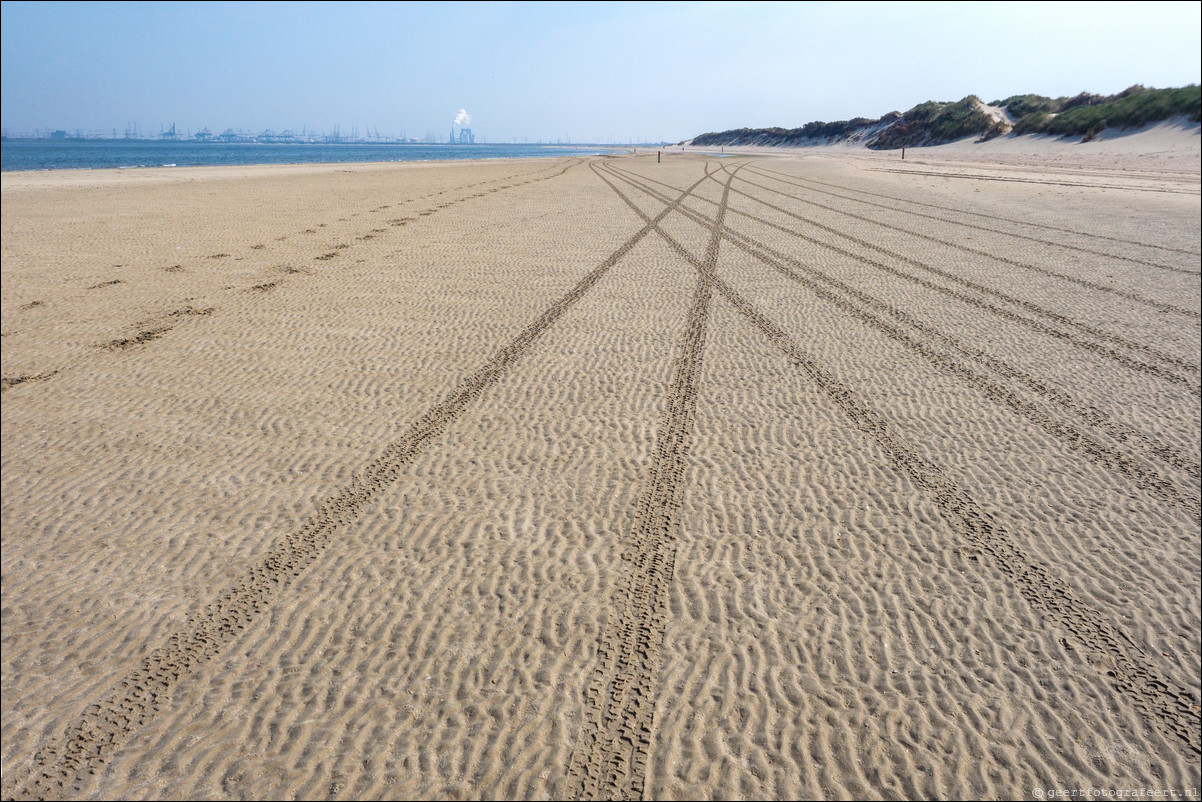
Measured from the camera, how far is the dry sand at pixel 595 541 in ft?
11.0

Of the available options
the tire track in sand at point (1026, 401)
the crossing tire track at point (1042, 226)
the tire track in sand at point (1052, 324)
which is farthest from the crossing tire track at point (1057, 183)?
the tire track in sand at point (1026, 401)

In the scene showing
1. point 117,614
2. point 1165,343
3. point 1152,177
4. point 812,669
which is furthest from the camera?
point 1152,177

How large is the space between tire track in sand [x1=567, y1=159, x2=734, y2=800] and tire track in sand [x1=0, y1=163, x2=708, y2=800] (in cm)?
228

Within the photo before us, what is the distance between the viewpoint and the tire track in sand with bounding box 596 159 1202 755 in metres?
3.67

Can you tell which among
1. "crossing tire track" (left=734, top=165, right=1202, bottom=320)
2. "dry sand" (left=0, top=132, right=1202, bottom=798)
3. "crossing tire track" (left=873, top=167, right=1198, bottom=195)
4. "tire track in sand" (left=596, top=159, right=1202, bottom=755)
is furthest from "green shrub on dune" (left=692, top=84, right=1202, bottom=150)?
"tire track in sand" (left=596, top=159, right=1202, bottom=755)

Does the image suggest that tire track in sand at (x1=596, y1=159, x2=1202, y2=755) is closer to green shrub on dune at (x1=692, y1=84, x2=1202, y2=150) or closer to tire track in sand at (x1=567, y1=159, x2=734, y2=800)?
tire track in sand at (x1=567, y1=159, x2=734, y2=800)

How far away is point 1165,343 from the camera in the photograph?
9.31 m

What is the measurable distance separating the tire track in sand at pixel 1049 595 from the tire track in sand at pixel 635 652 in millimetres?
2075

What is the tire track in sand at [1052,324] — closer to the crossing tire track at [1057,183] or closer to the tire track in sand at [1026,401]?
the tire track in sand at [1026,401]

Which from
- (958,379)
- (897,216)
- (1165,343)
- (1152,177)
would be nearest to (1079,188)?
(1152,177)

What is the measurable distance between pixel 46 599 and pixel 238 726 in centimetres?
209

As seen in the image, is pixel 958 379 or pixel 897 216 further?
pixel 897 216

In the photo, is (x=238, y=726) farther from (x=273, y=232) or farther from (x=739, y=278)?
(x=273, y=232)

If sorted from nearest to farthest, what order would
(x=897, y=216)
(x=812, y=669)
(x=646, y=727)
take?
(x=646, y=727) → (x=812, y=669) → (x=897, y=216)
